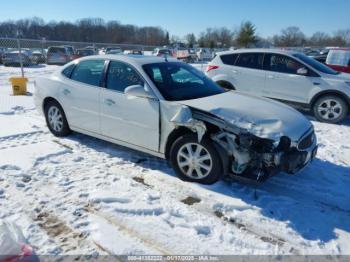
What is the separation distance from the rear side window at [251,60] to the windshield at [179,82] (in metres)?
3.60

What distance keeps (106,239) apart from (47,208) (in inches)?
36.9

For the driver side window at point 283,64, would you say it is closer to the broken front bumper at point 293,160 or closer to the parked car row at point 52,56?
the broken front bumper at point 293,160

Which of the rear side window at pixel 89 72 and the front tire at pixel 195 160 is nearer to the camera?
the front tire at pixel 195 160

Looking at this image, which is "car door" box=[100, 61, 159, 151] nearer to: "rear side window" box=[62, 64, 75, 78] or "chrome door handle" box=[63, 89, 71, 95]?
"chrome door handle" box=[63, 89, 71, 95]

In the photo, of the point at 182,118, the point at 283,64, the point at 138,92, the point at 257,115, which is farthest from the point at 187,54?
the point at 182,118

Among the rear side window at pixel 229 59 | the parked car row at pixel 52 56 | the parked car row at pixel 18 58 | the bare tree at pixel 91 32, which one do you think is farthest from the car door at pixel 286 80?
the bare tree at pixel 91 32

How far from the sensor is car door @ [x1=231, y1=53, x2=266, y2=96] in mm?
8203

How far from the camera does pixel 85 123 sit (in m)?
5.20

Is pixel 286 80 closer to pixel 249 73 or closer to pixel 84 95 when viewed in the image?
pixel 249 73

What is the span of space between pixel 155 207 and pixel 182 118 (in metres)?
1.11

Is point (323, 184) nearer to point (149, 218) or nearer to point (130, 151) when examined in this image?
point (149, 218)

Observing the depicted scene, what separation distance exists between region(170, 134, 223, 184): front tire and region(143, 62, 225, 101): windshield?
67 centimetres

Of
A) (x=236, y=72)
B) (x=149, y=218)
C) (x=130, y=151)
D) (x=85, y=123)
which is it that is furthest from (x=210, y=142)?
(x=236, y=72)

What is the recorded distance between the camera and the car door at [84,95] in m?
4.96
